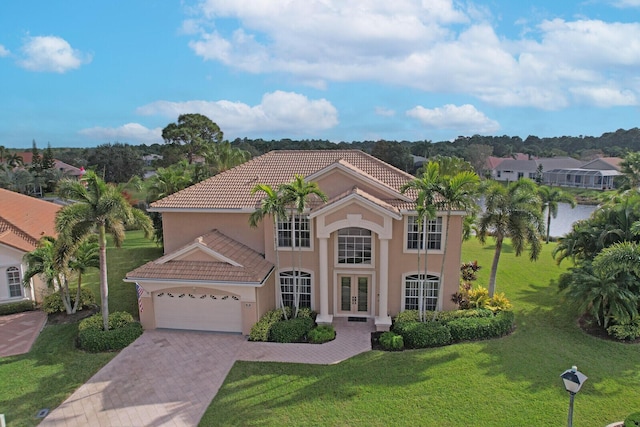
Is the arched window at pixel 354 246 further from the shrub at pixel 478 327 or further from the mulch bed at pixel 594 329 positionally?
the mulch bed at pixel 594 329

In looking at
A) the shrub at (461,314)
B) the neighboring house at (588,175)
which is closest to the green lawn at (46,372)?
the shrub at (461,314)

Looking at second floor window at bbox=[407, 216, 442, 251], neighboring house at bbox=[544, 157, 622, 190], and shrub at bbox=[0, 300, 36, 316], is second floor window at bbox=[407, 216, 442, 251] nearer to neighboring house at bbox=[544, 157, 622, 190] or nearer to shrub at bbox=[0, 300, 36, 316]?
shrub at bbox=[0, 300, 36, 316]

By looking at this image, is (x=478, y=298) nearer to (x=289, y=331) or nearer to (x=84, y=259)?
(x=289, y=331)

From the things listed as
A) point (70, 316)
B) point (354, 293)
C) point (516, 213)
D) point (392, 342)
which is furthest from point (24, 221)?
point (516, 213)

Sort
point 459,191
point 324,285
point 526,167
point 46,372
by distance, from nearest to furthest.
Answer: point 46,372, point 459,191, point 324,285, point 526,167

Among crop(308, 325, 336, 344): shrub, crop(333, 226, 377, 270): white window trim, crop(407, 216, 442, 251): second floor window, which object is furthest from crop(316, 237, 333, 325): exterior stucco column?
crop(407, 216, 442, 251): second floor window

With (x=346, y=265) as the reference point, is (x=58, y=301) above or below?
below
